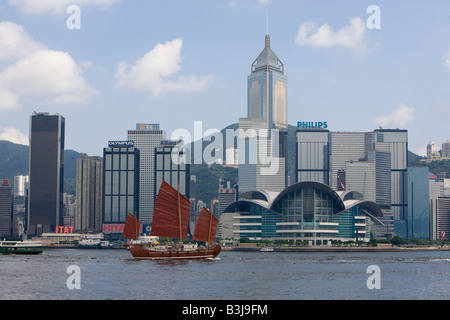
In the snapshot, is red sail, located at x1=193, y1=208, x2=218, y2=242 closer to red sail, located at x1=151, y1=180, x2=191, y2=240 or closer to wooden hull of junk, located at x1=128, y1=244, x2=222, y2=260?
wooden hull of junk, located at x1=128, y1=244, x2=222, y2=260

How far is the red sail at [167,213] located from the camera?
11562 cm

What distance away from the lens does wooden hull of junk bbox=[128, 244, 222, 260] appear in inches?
→ 4683

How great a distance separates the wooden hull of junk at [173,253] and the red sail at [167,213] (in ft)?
12.3

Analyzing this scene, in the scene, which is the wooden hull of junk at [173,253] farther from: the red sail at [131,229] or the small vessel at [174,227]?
the red sail at [131,229]

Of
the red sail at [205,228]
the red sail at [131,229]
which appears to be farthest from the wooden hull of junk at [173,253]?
the red sail at [131,229]

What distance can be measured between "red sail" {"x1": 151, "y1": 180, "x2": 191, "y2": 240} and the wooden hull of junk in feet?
12.3

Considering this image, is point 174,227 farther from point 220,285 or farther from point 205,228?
point 220,285

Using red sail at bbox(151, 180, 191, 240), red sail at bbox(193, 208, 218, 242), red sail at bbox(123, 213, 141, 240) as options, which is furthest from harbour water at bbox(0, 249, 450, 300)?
red sail at bbox(123, 213, 141, 240)

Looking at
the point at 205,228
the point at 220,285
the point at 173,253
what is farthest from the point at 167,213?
the point at 220,285

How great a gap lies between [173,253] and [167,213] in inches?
317

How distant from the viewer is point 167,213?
11625 centimetres

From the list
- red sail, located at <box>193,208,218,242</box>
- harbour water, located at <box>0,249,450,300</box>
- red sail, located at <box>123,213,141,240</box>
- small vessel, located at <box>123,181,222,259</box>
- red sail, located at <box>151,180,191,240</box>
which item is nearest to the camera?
harbour water, located at <box>0,249,450,300</box>
